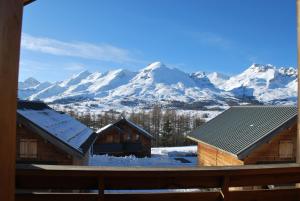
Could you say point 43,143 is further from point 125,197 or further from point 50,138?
point 125,197

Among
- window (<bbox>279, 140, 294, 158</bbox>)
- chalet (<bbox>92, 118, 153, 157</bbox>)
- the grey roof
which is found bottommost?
chalet (<bbox>92, 118, 153, 157</bbox>)

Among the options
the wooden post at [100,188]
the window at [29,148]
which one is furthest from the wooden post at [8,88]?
the window at [29,148]

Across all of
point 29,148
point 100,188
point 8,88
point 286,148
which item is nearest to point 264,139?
point 286,148

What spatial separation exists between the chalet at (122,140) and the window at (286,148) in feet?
74.6

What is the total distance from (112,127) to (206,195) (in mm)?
35697

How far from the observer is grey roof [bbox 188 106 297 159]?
17.2m

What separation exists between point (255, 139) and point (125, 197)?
14.9 meters

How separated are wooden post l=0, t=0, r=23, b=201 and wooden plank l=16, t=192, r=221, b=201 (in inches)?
31.7

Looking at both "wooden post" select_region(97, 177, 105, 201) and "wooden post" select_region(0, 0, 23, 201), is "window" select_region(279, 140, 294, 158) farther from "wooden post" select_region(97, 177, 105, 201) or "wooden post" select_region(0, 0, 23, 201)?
"wooden post" select_region(0, 0, 23, 201)

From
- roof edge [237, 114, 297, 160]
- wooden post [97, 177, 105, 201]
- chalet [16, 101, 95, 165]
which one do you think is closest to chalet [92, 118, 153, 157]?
chalet [16, 101, 95, 165]

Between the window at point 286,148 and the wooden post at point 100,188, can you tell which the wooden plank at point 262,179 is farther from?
the window at point 286,148

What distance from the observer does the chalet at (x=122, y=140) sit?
38812mm

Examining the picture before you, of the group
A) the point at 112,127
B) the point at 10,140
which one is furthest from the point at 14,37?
the point at 112,127

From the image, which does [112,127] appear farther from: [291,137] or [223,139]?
[291,137]
